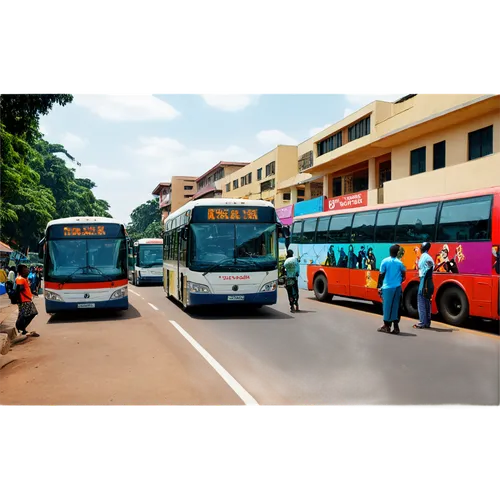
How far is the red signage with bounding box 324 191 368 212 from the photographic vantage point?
26938 millimetres

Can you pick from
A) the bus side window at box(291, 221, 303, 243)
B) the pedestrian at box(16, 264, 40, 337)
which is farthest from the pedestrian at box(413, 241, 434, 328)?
the bus side window at box(291, 221, 303, 243)

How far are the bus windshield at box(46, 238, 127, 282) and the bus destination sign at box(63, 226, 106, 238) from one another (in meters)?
0.15

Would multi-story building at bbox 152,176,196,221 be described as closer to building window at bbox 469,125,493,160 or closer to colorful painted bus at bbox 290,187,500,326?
colorful painted bus at bbox 290,187,500,326

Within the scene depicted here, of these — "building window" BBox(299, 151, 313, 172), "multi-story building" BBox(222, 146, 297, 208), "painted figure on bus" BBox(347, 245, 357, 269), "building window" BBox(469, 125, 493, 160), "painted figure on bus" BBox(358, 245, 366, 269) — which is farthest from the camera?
"building window" BBox(299, 151, 313, 172)

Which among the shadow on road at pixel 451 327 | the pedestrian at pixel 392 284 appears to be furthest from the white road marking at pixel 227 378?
the shadow on road at pixel 451 327

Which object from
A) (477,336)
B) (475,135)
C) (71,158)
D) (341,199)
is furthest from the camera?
(341,199)

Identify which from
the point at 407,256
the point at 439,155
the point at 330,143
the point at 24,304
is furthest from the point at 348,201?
the point at 24,304

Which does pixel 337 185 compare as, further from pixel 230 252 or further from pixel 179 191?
pixel 230 252

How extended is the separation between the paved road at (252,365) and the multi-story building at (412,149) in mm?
10850

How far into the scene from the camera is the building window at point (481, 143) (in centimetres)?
1931
